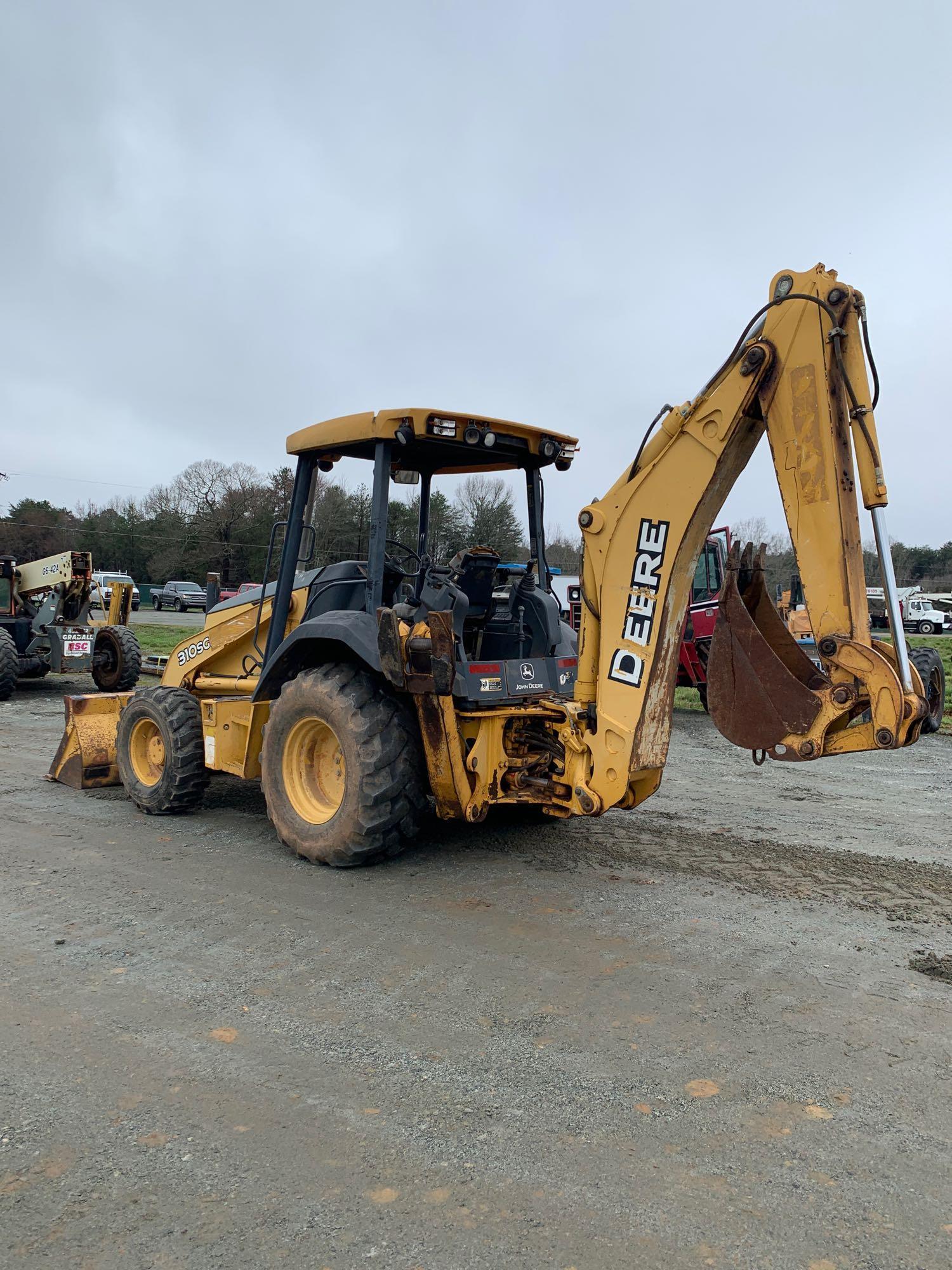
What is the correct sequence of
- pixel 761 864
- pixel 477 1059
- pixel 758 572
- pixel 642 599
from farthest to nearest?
pixel 761 864 < pixel 758 572 < pixel 642 599 < pixel 477 1059

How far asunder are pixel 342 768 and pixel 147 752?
2166 millimetres

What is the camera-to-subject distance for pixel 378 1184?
8.58 feet

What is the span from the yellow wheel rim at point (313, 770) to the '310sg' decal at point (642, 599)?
1961mm

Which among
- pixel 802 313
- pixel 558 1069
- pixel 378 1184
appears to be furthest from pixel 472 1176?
pixel 802 313

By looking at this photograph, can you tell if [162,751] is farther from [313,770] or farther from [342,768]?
[342,768]

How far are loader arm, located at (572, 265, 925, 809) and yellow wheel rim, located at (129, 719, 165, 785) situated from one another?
3.53 meters

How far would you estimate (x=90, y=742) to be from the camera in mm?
7625

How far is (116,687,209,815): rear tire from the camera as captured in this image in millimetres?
6645

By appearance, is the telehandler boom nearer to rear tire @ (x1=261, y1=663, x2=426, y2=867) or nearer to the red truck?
the red truck

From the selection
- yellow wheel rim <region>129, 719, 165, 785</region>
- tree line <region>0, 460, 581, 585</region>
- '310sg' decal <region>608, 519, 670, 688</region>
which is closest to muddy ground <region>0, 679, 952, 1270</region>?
yellow wheel rim <region>129, 719, 165, 785</region>

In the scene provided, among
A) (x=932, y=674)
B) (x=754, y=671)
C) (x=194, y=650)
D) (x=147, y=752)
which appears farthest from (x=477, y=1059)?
(x=932, y=674)

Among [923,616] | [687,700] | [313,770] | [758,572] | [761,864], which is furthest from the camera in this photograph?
[923,616]

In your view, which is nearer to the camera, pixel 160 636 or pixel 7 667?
pixel 7 667

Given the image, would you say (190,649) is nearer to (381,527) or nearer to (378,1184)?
(381,527)
